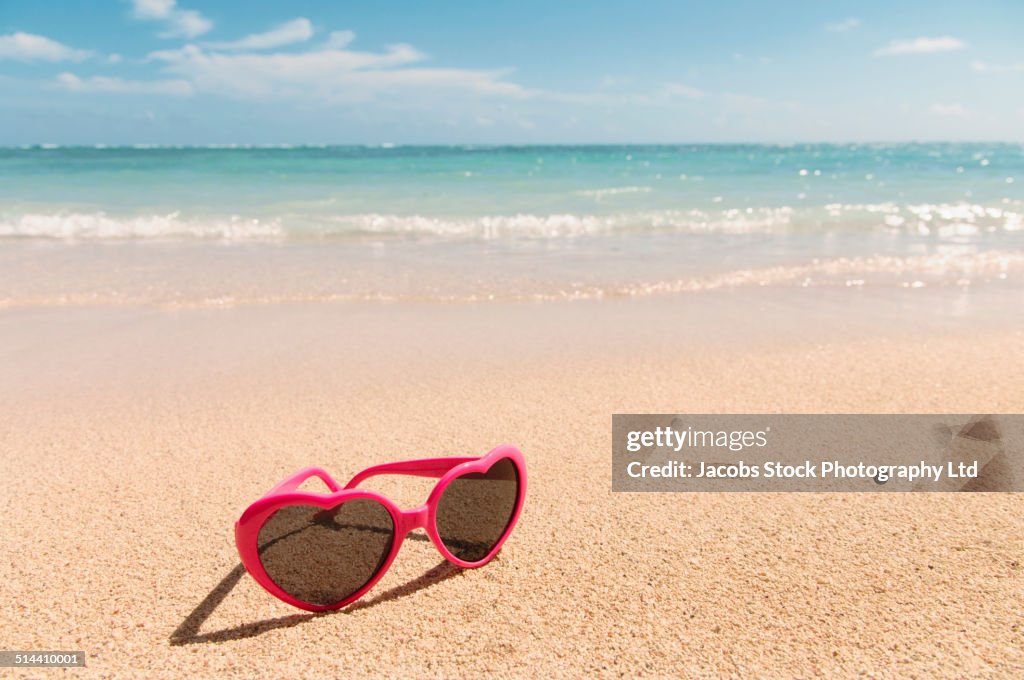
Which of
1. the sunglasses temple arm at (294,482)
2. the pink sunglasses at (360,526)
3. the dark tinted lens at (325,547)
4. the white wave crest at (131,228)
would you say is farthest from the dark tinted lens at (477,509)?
the white wave crest at (131,228)

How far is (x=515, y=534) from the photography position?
7.40ft

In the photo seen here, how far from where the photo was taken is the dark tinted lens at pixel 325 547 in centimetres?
169

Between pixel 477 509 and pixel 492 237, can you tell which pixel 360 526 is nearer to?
pixel 477 509

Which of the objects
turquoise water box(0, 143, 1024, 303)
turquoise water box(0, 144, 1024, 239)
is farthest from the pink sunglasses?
turquoise water box(0, 144, 1024, 239)

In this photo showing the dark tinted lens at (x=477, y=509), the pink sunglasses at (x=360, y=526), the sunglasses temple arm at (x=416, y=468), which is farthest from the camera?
the sunglasses temple arm at (x=416, y=468)

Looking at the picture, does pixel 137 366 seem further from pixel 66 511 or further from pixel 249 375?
pixel 66 511

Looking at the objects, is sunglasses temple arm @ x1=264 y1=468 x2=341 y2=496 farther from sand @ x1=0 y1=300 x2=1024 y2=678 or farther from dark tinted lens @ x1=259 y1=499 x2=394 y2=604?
sand @ x1=0 y1=300 x2=1024 y2=678

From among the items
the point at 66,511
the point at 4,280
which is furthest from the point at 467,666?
the point at 4,280

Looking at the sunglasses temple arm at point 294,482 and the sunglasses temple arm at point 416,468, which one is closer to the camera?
the sunglasses temple arm at point 294,482

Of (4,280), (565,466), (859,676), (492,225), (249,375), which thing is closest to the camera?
(859,676)

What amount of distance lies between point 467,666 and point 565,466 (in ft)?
3.62

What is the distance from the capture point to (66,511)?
234cm

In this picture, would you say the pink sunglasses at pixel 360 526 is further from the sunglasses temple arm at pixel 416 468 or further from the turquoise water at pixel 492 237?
the turquoise water at pixel 492 237

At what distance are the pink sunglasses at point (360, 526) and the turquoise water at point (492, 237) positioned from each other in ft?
12.3
